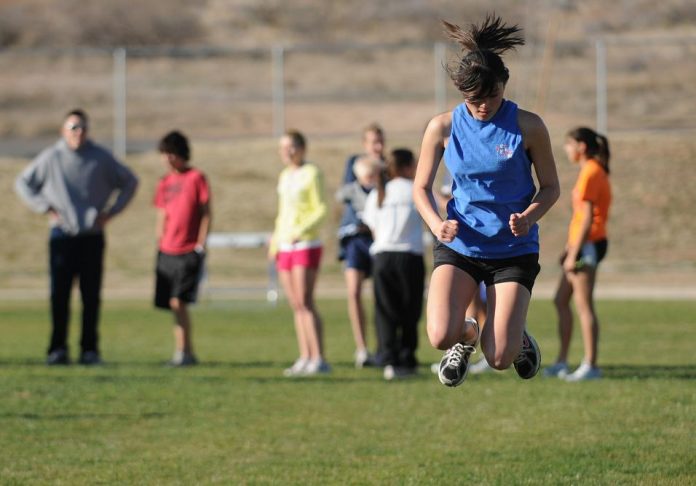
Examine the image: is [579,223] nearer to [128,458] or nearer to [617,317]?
[128,458]

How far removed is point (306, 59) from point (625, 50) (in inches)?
420

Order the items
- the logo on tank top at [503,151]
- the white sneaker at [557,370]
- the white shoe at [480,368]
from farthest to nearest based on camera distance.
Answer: the white shoe at [480,368], the white sneaker at [557,370], the logo on tank top at [503,151]

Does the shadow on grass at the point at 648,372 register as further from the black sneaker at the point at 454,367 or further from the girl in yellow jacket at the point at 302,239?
the black sneaker at the point at 454,367

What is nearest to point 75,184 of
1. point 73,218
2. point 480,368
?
point 73,218

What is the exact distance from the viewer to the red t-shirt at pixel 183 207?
12.6m

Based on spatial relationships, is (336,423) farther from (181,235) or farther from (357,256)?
(181,235)

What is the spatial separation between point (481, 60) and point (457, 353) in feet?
5.20

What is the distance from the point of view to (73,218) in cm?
1288

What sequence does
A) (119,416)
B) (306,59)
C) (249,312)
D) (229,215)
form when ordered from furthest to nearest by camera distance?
(306,59) < (229,215) < (249,312) < (119,416)

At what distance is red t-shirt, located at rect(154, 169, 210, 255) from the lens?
12.6m

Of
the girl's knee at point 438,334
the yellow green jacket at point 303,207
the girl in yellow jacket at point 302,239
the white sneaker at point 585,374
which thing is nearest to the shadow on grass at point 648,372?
the white sneaker at point 585,374

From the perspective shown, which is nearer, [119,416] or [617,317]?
[119,416]

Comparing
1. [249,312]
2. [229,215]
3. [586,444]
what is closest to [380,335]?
[586,444]

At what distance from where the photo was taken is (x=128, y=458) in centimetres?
802
